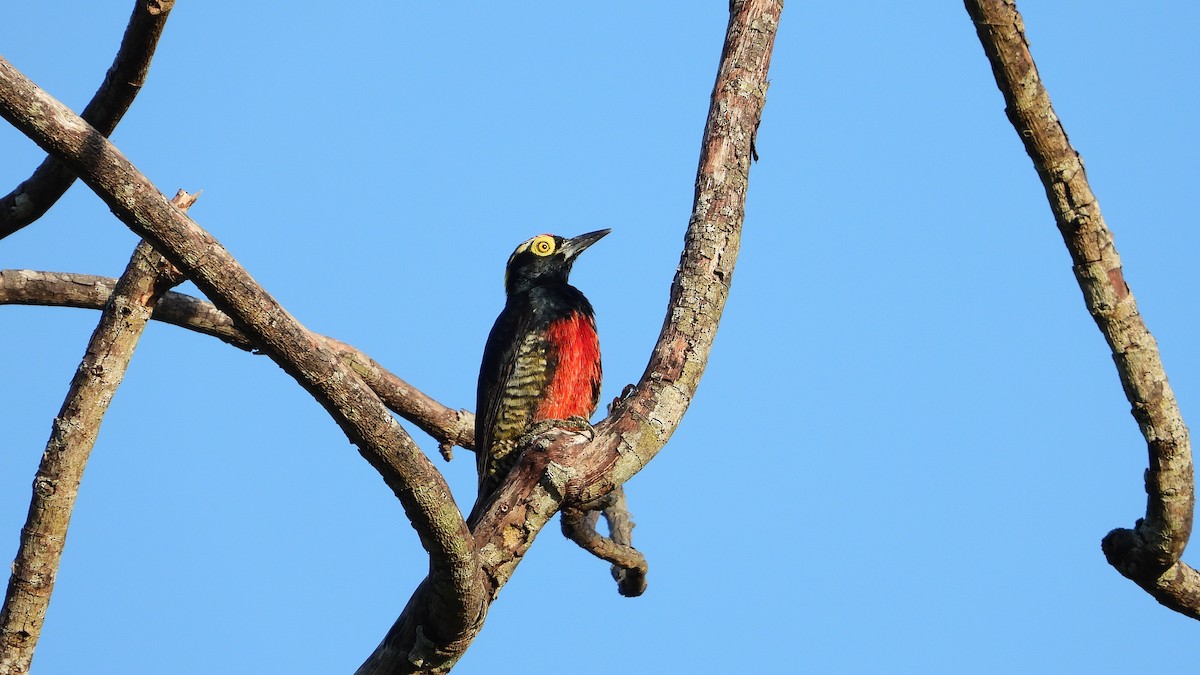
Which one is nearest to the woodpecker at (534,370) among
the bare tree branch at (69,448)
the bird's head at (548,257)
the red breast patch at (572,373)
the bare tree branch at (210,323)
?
the red breast patch at (572,373)

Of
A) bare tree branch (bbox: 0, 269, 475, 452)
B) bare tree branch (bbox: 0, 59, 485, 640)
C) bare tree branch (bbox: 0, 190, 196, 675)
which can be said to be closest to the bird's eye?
bare tree branch (bbox: 0, 269, 475, 452)

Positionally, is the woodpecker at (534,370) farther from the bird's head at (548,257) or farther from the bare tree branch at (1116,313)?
the bare tree branch at (1116,313)

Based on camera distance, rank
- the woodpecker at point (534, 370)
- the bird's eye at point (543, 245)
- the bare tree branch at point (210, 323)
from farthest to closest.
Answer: the bird's eye at point (543, 245)
the woodpecker at point (534, 370)
the bare tree branch at point (210, 323)

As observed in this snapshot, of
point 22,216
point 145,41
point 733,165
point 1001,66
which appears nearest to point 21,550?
point 22,216

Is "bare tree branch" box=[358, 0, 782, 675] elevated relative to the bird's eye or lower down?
lower down

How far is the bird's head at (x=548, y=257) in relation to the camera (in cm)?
780

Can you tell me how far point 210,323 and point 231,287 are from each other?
314 cm

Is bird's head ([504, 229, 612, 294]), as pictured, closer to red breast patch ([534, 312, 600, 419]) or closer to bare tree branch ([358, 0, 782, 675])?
red breast patch ([534, 312, 600, 419])

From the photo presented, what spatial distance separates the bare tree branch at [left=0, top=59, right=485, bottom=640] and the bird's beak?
4.65 m

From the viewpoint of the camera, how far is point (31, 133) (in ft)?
9.72

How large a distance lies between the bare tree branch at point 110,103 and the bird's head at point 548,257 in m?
3.43

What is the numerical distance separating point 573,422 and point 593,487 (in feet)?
2.15

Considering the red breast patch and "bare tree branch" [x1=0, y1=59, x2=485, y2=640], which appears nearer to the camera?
"bare tree branch" [x1=0, y1=59, x2=485, y2=640]

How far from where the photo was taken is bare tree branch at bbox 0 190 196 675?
461 centimetres
